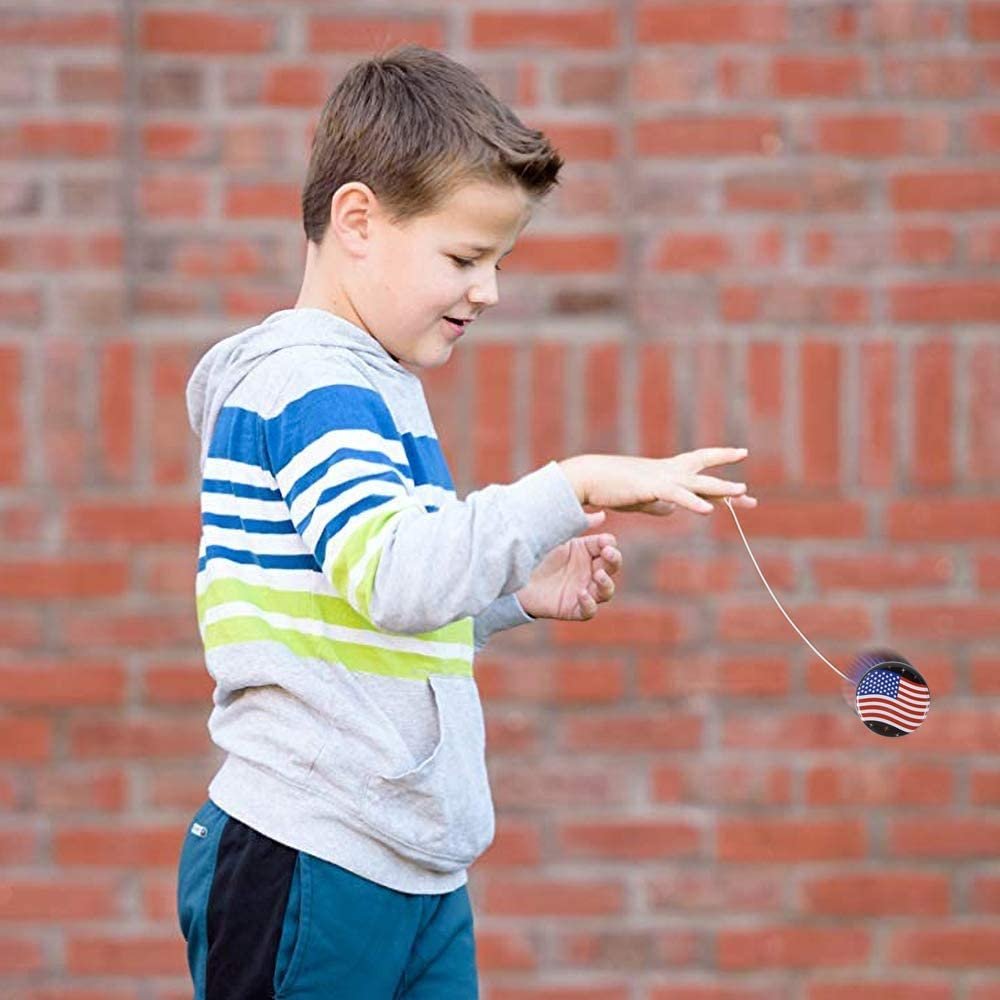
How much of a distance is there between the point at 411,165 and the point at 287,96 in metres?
1.44

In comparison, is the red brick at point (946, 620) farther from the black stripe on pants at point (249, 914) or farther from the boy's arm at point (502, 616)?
the black stripe on pants at point (249, 914)

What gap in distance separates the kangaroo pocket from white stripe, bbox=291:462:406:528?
0.29 metres

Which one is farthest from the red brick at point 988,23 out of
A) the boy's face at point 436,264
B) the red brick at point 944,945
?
the red brick at point 944,945

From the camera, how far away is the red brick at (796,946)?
12.0 ft

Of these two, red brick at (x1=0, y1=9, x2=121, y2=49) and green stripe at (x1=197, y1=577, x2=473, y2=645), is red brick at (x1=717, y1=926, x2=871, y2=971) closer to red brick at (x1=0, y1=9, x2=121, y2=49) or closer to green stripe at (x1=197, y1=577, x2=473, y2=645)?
green stripe at (x1=197, y1=577, x2=473, y2=645)

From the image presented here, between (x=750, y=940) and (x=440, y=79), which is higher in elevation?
(x=440, y=79)

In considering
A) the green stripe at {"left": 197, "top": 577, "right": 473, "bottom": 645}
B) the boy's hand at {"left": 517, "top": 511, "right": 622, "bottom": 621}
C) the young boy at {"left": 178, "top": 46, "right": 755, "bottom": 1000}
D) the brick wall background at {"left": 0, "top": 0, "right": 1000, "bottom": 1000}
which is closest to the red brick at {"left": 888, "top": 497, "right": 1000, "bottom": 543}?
the brick wall background at {"left": 0, "top": 0, "right": 1000, "bottom": 1000}

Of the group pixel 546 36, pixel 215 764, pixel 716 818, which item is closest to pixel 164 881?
pixel 215 764

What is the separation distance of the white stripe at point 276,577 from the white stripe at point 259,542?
0.07 ft

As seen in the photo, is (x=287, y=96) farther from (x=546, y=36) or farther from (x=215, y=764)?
(x=215, y=764)

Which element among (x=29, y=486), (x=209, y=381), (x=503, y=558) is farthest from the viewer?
(x=29, y=486)

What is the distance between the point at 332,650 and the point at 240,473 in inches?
9.5

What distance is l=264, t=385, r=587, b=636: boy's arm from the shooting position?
2.11 metres

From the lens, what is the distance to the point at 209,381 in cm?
244
